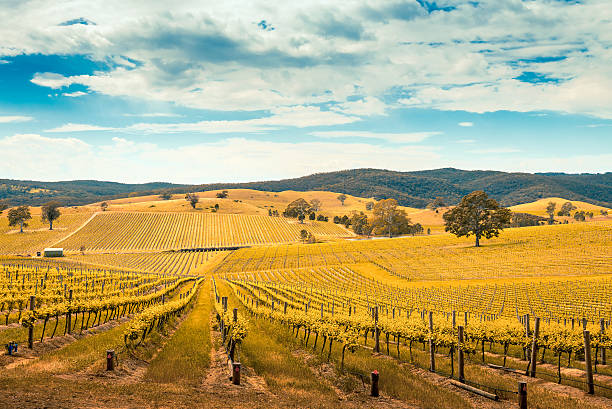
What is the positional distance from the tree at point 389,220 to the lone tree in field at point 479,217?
199 feet

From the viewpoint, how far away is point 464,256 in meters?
107

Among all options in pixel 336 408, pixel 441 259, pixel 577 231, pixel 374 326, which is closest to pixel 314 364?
pixel 374 326

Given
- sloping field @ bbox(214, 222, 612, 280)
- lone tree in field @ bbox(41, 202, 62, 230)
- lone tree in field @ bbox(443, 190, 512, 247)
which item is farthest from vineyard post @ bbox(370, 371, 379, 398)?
lone tree in field @ bbox(41, 202, 62, 230)

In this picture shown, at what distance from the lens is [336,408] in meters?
15.4

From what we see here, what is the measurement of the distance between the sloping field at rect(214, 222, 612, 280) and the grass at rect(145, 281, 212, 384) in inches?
2645

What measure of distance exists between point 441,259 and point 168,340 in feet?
305

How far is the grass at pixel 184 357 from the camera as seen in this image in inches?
737

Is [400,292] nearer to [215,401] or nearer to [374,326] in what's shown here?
[374,326]

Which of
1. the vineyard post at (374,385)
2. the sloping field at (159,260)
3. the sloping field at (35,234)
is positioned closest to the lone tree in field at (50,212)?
the sloping field at (35,234)

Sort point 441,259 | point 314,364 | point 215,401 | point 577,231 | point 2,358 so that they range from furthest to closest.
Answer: point 577,231, point 441,259, point 314,364, point 2,358, point 215,401

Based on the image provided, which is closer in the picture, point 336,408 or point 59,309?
point 336,408

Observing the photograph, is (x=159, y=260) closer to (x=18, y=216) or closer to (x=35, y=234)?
(x=35, y=234)

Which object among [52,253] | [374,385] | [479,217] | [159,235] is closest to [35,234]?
[52,253]

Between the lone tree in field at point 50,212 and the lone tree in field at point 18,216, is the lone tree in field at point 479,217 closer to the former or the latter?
the lone tree in field at point 50,212
